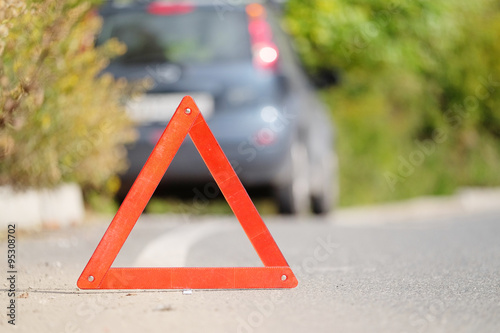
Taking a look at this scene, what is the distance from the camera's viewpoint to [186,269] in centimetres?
439

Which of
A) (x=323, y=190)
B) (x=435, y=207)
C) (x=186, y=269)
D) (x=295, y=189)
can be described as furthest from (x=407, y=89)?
(x=186, y=269)

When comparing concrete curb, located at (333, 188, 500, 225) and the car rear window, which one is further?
concrete curb, located at (333, 188, 500, 225)

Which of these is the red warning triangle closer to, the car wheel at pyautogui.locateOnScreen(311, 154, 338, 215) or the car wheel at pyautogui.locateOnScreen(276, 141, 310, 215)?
the car wheel at pyautogui.locateOnScreen(276, 141, 310, 215)

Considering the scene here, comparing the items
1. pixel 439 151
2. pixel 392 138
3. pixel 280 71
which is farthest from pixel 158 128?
pixel 439 151

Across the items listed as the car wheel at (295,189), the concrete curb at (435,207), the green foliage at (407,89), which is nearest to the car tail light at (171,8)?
the car wheel at (295,189)

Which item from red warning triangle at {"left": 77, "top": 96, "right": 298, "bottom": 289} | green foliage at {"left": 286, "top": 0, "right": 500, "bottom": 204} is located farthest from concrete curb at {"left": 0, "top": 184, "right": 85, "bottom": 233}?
green foliage at {"left": 286, "top": 0, "right": 500, "bottom": 204}

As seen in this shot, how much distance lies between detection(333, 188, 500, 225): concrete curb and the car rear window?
214 inches

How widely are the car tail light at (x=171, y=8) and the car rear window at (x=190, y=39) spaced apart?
0.11 feet

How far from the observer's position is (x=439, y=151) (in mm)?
18922

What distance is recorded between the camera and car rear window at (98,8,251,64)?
8703mm

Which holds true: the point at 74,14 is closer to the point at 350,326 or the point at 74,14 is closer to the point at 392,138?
the point at 350,326

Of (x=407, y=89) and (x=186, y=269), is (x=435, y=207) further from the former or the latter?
(x=186, y=269)

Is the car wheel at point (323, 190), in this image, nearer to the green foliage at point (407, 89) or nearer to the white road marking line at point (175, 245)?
the green foliage at point (407, 89)

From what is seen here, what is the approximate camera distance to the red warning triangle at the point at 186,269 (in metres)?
4.25
